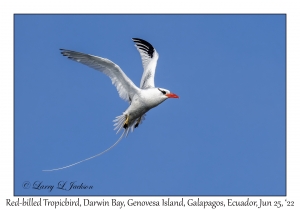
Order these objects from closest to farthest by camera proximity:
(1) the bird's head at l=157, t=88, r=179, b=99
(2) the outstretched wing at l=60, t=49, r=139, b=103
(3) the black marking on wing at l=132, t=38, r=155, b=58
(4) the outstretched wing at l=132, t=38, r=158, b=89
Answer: (2) the outstretched wing at l=60, t=49, r=139, b=103 < (1) the bird's head at l=157, t=88, r=179, b=99 < (4) the outstretched wing at l=132, t=38, r=158, b=89 < (3) the black marking on wing at l=132, t=38, r=155, b=58

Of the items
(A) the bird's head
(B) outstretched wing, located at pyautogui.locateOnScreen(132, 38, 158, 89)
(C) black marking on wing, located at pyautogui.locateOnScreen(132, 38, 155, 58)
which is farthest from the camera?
(C) black marking on wing, located at pyautogui.locateOnScreen(132, 38, 155, 58)

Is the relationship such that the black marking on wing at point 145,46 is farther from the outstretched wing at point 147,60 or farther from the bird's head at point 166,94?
the bird's head at point 166,94

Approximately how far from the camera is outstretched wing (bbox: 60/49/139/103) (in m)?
12.0

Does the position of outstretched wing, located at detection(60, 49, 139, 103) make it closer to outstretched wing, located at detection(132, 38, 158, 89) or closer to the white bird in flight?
the white bird in flight

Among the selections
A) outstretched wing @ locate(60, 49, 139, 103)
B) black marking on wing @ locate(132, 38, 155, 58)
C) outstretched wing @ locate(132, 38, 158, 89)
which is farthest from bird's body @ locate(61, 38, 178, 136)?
black marking on wing @ locate(132, 38, 155, 58)

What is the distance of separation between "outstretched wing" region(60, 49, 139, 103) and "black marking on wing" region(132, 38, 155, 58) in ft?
7.02

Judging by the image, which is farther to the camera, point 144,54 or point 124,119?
point 144,54

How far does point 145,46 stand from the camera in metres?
14.8
